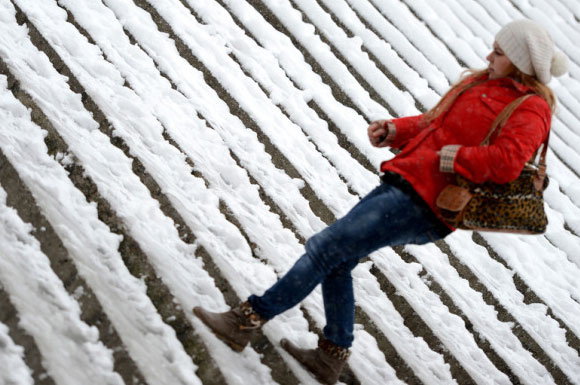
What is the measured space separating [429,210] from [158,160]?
164 cm

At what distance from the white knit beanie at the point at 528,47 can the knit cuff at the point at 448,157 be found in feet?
1.22

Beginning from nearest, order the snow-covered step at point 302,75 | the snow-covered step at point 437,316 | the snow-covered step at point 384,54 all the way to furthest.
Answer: the snow-covered step at point 437,316 → the snow-covered step at point 302,75 → the snow-covered step at point 384,54

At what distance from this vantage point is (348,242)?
2014 mm

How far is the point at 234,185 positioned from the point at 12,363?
5.16 feet

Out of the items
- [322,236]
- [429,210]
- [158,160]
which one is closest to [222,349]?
[322,236]

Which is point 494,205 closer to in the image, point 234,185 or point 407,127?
point 407,127

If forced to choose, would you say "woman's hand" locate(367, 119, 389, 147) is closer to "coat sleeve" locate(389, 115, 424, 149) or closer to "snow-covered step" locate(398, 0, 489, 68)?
"coat sleeve" locate(389, 115, 424, 149)

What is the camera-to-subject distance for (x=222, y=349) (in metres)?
2.29

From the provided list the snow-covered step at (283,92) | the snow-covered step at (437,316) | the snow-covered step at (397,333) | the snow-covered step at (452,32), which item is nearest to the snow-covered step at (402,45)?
the snow-covered step at (452,32)

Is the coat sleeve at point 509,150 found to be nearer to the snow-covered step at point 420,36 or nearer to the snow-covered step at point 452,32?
the snow-covered step at point 420,36

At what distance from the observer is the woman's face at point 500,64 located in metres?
2.00

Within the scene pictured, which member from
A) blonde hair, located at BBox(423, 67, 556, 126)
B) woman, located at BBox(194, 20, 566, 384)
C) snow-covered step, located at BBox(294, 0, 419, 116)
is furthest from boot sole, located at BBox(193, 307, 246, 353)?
snow-covered step, located at BBox(294, 0, 419, 116)

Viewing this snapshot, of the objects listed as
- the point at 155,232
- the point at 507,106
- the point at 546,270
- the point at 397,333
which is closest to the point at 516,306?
the point at 546,270

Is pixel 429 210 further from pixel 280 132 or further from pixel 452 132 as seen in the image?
pixel 280 132
